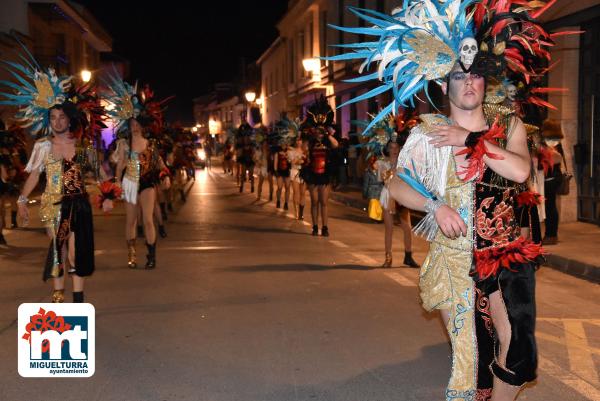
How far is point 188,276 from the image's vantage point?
31.3 ft

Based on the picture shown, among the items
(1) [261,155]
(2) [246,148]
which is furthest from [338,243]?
(2) [246,148]

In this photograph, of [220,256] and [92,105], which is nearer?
[92,105]

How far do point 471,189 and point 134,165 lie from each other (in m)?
6.88

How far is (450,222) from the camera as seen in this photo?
3.70 m

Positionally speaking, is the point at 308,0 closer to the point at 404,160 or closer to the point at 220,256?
Answer: the point at 220,256

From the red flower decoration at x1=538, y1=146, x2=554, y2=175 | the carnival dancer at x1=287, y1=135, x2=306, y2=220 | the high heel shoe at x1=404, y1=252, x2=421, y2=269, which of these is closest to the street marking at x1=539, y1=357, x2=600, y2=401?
the high heel shoe at x1=404, y1=252, x2=421, y2=269

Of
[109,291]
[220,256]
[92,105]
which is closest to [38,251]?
[220,256]

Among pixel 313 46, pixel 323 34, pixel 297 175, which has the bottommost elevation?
pixel 297 175

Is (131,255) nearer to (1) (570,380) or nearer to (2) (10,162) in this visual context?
(2) (10,162)

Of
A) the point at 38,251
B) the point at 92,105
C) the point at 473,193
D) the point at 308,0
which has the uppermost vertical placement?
the point at 308,0

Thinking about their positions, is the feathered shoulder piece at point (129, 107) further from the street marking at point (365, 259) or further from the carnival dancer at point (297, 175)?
the carnival dancer at point (297, 175)

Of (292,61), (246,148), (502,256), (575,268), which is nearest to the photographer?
(502,256)

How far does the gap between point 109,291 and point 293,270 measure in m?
2.48

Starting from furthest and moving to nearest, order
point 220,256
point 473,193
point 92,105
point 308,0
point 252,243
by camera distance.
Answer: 1. point 308,0
2. point 252,243
3. point 220,256
4. point 92,105
5. point 473,193
